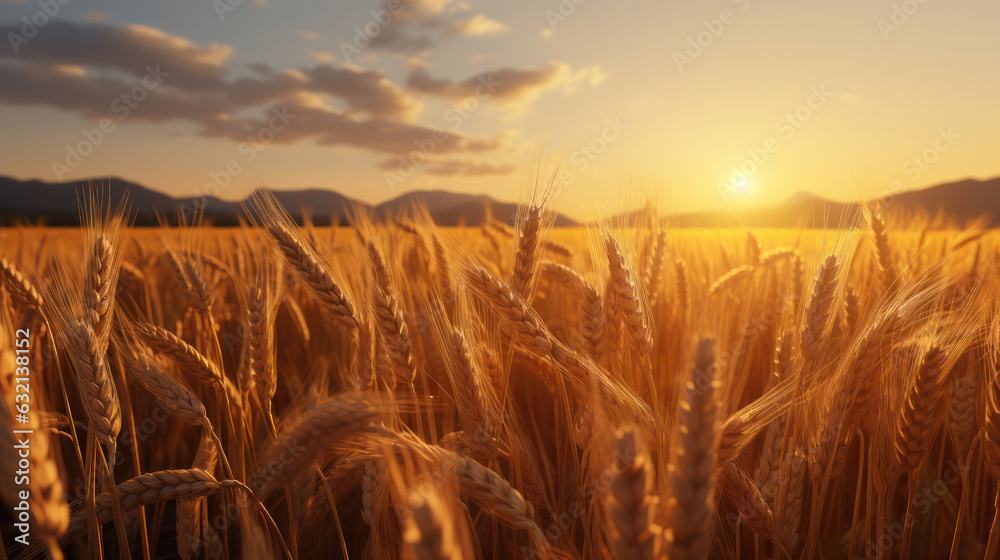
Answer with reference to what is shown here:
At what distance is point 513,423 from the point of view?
1511 mm

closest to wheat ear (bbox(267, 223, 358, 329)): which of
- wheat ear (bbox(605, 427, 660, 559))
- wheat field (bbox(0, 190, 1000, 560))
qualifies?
wheat field (bbox(0, 190, 1000, 560))

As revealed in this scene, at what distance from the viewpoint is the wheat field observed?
0.79 m

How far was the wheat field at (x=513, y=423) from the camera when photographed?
2.58ft

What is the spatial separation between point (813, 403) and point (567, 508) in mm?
942

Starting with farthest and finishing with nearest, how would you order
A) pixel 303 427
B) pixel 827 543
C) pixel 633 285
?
pixel 827 543 < pixel 633 285 < pixel 303 427

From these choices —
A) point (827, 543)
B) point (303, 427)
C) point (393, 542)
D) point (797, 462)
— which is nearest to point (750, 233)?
point (827, 543)

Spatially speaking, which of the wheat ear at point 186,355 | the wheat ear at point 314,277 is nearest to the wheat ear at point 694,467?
the wheat ear at point 314,277

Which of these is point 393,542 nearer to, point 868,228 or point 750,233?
point 868,228

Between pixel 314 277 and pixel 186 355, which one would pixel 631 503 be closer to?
pixel 314 277

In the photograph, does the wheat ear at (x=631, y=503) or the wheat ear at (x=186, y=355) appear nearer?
the wheat ear at (x=631, y=503)

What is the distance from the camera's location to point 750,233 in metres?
3.10

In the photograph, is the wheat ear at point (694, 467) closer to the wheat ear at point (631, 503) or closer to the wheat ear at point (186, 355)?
the wheat ear at point (631, 503)

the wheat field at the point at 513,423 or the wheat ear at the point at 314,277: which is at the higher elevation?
the wheat ear at the point at 314,277


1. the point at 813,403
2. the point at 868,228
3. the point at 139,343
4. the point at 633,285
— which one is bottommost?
the point at 813,403
